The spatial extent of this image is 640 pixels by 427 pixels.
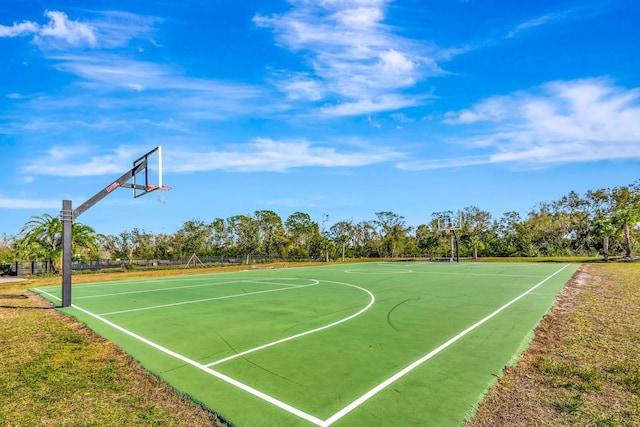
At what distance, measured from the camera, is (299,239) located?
199 feet

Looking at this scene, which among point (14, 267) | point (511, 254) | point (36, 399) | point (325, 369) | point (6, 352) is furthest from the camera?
point (511, 254)

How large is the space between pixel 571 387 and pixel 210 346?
5.40m

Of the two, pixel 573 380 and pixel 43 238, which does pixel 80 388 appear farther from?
pixel 43 238

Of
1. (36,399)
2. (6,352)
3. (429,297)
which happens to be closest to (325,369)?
(36,399)

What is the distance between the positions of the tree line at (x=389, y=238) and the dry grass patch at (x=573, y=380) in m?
40.1

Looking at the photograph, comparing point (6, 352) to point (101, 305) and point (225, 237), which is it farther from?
point (225, 237)

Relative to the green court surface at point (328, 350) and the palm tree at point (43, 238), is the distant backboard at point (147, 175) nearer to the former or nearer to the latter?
the green court surface at point (328, 350)

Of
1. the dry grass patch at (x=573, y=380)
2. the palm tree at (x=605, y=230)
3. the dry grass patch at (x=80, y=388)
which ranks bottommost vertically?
the dry grass patch at (x=80, y=388)

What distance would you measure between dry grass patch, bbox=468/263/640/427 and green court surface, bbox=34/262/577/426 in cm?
26

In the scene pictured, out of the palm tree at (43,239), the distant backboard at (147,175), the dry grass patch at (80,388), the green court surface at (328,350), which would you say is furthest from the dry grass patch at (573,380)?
the palm tree at (43,239)

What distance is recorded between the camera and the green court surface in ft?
13.5

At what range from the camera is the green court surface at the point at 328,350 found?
412cm

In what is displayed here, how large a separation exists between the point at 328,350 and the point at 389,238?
5584 cm

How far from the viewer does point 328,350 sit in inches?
240
